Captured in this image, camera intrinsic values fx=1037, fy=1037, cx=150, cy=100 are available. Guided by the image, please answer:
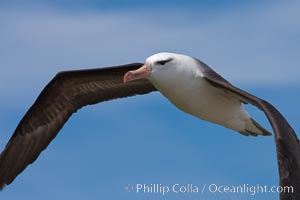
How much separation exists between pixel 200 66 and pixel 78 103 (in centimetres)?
340

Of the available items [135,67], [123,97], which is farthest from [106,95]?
[135,67]

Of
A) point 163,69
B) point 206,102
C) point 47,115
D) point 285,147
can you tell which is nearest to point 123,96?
point 47,115

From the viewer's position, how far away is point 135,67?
58.7 feet

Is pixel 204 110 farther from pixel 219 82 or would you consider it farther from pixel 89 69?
pixel 89 69

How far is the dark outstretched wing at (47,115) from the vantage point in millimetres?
18766

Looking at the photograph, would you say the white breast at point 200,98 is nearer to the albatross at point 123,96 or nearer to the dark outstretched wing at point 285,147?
the albatross at point 123,96

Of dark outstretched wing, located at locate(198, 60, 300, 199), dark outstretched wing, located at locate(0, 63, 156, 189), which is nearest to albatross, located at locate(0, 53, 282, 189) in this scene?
dark outstretched wing, located at locate(0, 63, 156, 189)

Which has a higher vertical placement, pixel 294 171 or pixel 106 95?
pixel 106 95

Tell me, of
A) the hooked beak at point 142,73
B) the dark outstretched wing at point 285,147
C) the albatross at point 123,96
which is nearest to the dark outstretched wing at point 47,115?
the albatross at point 123,96

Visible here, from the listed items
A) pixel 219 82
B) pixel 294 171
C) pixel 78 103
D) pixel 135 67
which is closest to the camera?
pixel 294 171

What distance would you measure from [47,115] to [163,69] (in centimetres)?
348

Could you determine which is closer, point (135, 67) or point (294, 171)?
point (294, 171)

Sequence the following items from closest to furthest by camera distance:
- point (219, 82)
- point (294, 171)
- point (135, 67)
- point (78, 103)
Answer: point (294, 171), point (219, 82), point (135, 67), point (78, 103)

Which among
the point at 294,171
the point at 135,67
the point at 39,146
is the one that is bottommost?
the point at 294,171
